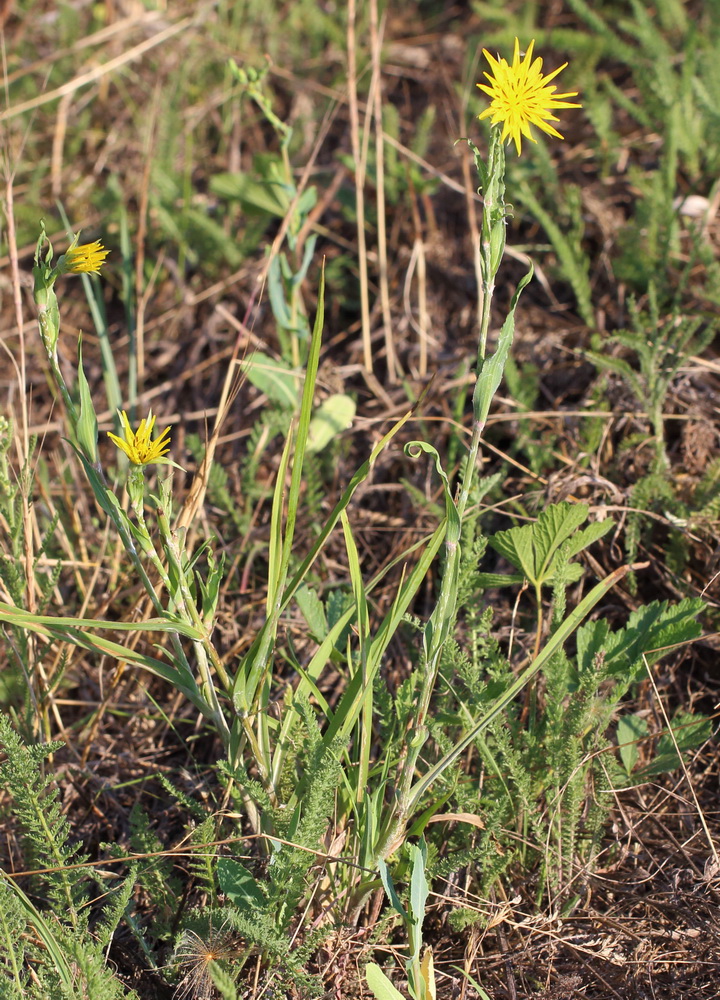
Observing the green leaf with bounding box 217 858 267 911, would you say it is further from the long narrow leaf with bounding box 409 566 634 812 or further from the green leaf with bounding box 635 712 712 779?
the green leaf with bounding box 635 712 712 779

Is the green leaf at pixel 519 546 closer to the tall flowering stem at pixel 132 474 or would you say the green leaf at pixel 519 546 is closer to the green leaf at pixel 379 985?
the tall flowering stem at pixel 132 474

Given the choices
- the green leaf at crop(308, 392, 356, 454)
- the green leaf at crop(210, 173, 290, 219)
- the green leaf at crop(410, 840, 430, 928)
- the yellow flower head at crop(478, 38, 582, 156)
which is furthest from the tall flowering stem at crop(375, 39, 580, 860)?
the green leaf at crop(210, 173, 290, 219)

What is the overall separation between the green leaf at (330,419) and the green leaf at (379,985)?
1165mm

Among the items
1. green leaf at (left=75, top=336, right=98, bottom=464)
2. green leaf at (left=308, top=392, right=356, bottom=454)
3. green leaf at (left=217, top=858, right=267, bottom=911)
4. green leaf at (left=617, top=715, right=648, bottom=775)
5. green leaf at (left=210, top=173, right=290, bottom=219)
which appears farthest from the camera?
green leaf at (left=210, top=173, right=290, bottom=219)

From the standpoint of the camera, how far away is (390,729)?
1.41m

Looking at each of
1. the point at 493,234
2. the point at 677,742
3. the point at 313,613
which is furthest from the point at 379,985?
the point at 493,234

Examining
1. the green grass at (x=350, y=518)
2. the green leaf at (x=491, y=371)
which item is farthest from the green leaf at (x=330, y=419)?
the green leaf at (x=491, y=371)

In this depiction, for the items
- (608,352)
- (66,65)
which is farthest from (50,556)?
(66,65)

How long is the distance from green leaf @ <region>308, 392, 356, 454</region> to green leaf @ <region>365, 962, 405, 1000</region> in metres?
1.17

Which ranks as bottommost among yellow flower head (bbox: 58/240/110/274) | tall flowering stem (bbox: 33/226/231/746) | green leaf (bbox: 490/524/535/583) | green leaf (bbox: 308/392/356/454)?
green leaf (bbox: 308/392/356/454)

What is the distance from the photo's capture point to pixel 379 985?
1114mm

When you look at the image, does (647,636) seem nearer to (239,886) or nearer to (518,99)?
(239,886)

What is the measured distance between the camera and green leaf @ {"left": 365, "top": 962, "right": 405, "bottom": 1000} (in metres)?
1.11

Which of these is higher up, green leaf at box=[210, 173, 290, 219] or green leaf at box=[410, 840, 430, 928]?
green leaf at box=[210, 173, 290, 219]
